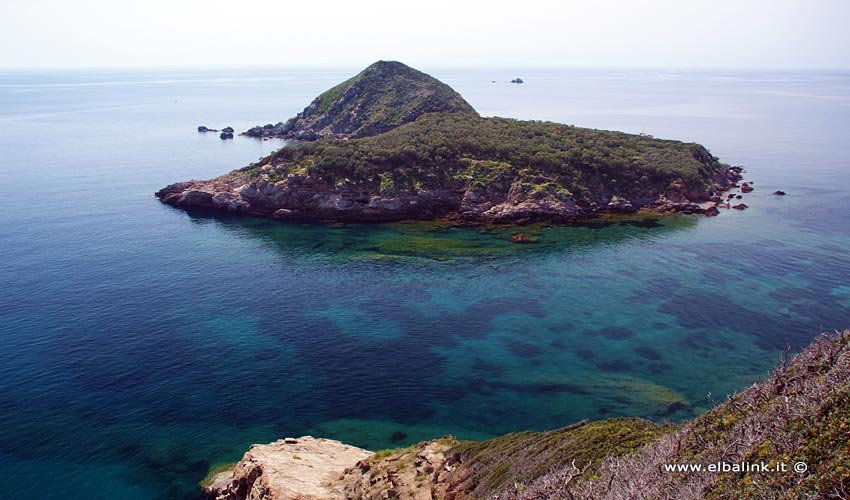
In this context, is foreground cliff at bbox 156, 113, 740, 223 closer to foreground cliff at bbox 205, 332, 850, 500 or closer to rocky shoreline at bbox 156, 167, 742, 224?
rocky shoreline at bbox 156, 167, 742, 224

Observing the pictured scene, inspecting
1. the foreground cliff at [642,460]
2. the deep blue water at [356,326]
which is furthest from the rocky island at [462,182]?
the foreground cliff at [642,460]

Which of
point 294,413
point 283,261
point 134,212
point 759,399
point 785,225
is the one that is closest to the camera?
point 759,399

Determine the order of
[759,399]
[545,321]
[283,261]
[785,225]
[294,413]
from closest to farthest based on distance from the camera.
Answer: [759,399] < [294,413] < [545,321] < [283,261] < [785,225]

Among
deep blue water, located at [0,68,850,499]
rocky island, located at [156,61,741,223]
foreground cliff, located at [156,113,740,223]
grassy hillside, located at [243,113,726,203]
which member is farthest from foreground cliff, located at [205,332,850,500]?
grassy hillside, located at [243,113,726,203]

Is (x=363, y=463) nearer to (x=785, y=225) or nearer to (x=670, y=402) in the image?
(x=670, y=402)

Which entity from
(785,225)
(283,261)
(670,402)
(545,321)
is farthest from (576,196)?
(670,402)

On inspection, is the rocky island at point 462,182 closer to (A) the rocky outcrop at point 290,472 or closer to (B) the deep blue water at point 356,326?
(B) the deep blue water at point 356,326

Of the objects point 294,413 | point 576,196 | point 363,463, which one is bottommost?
point 294,413

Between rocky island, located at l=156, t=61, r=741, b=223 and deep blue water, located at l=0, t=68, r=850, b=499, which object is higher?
rocky island, located at l=156, t=61, r=741, b=223
